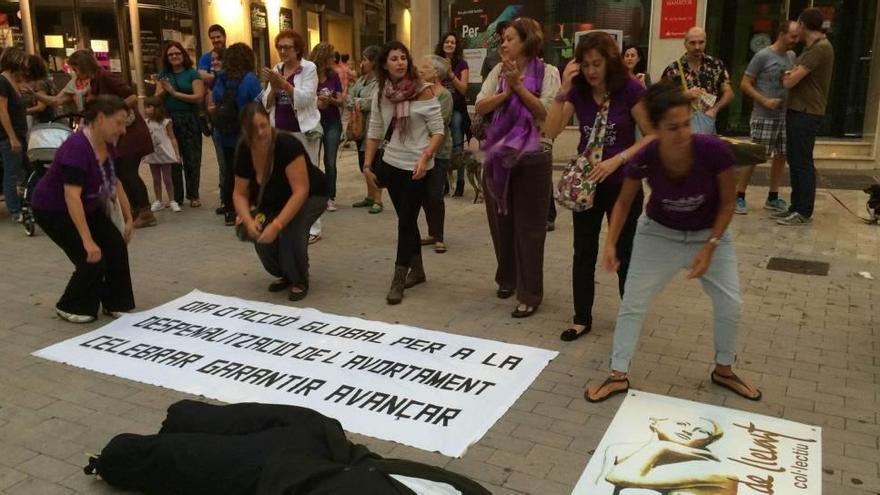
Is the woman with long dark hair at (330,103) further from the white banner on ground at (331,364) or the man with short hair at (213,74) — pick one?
the white banner on ground at (331,364)

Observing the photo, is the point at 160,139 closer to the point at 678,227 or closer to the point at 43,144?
the point at 43,144

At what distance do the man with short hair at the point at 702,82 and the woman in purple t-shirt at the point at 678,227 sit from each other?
3711 mm

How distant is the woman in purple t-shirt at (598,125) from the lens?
161 inches

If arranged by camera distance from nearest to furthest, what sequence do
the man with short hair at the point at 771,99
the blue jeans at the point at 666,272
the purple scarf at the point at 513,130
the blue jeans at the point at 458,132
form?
the blue jeans at the point at 666,272, the purple scarf at the point at 513,130, the man with short hair at the point at 771,99, the blue jeans at the point at 458,132

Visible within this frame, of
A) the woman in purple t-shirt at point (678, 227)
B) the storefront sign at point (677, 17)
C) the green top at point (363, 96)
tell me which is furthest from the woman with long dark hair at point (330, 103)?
the woman in purple t-shirt at point (678, 227)

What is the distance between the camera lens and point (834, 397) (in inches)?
149

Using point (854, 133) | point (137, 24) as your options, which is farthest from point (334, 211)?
point (137, 24)

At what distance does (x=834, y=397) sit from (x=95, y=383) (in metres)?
3.83

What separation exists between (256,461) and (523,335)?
2.35 m

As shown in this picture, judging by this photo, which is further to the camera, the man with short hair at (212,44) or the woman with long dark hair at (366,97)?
the man with short hair at (212,44)

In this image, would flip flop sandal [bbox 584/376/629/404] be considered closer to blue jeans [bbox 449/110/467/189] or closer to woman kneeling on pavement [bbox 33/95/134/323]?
woman kneeling on pavement [bbox 33/95/134/323]

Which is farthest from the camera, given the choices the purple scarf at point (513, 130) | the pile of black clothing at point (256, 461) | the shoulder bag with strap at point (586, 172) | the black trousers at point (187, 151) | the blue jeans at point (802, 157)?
the black trousers at point (187, 151)

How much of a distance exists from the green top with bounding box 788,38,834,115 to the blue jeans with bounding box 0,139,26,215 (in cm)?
789

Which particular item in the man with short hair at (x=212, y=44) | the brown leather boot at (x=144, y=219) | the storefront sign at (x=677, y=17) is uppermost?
the storefront sign at (x=677, y=17)
